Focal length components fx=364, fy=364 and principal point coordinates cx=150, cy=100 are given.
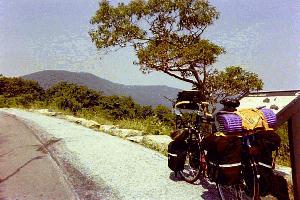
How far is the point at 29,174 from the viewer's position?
777 centimetres

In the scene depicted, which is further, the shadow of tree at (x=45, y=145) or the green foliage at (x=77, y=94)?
the green foliage at (x=77, y=94)

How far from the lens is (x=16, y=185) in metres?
7.00

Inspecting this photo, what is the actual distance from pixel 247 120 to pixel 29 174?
5202 mm

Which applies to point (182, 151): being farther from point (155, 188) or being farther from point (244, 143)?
point (244, 143)

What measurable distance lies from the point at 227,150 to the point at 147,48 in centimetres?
1331

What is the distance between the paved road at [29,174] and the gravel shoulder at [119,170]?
0.30 meters

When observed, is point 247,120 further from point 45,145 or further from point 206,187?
point 45,145

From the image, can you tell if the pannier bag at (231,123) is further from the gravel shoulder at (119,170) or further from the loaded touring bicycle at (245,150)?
the gravel shoulder at (119,170)

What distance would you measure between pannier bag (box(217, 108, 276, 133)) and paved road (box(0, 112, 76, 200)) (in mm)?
3026

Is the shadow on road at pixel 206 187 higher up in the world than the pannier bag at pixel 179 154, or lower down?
lower down

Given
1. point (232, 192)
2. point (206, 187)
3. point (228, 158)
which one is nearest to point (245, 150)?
point (228, 158)

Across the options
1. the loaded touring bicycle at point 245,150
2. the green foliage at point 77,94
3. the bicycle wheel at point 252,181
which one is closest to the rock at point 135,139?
the loaded touring bicycle at point 245,150

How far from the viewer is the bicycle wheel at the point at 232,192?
16.2ft

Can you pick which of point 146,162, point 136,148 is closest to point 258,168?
point 146,162
